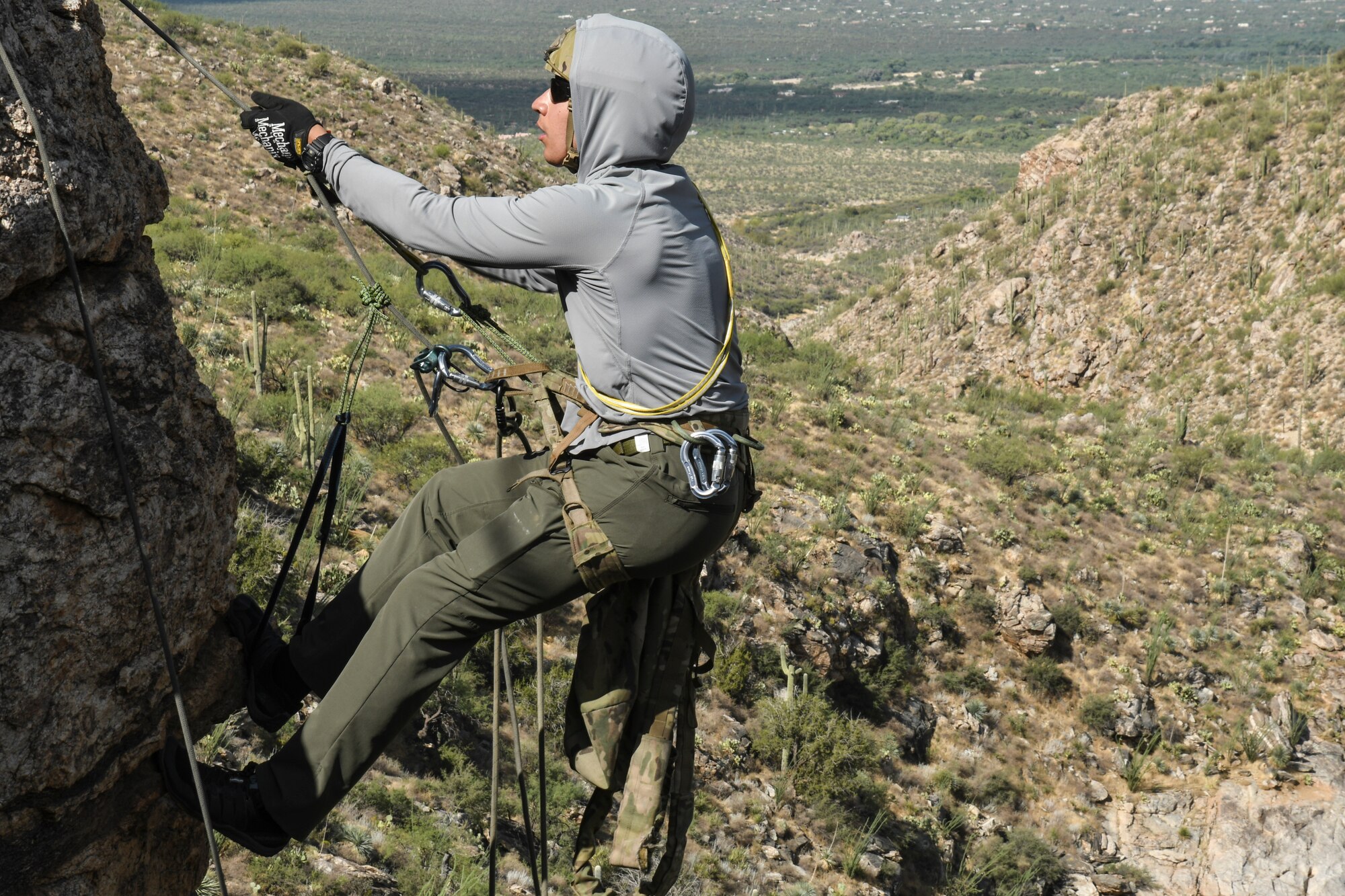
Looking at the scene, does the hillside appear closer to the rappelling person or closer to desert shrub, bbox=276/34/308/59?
the rappelling person

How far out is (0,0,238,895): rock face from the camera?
244 cm

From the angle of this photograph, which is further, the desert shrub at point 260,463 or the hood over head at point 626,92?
the desert shrub at point 260,463

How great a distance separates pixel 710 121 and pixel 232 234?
11299 centimetres

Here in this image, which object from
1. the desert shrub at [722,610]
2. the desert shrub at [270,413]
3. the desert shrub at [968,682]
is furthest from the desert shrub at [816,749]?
the desert shrub at [270,413]

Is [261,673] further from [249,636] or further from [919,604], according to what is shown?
[919,604]

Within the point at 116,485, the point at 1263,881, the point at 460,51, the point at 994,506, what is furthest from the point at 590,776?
the point at 460,51

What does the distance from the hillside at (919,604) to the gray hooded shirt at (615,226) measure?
3020 millimetres

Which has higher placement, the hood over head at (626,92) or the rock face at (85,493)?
the hood over head at (626,92)

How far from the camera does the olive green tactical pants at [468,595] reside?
2.84 m

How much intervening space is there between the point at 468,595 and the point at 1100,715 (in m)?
9.39

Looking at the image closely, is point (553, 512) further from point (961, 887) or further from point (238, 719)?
point (961, 887)

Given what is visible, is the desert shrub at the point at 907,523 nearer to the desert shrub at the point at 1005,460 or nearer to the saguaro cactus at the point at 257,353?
the desert shrub at the point at 1005,460

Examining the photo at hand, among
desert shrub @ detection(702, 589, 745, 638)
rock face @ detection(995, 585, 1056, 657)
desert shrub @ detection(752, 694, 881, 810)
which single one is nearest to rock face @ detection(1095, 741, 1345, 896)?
rock face @ detection(995, 585, 1056, 657)

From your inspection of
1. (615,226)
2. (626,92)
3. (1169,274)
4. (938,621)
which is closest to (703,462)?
(615,226)
